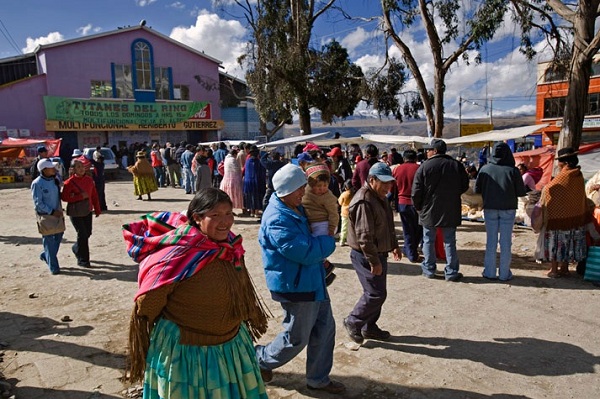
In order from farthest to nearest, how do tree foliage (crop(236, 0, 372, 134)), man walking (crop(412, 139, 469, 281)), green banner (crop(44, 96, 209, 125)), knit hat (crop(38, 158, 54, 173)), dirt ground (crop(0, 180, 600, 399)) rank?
green banner (crop(44, 96, 209, 125)) → tree foliage (crop(236, 0, 372, 134)) → knit hat (crop(38, 158, 54, 173)) → man walking (crop(412, 139, 469, 281)) → dirt ground (crop(0, 180, 600, 399))

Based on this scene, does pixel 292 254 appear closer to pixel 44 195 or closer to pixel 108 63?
pixel 44 195

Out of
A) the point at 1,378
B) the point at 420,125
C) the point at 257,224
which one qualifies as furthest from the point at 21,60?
the point at 420,125

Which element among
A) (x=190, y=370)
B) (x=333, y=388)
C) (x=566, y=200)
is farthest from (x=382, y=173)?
(x=566, y=200)

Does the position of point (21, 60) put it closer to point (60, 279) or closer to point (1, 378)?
point (60, 279)

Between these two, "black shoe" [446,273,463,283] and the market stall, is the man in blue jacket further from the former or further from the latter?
the market stall

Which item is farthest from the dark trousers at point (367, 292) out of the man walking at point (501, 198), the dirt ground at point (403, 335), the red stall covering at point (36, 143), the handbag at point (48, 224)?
the red stall covering at point (36, 143)

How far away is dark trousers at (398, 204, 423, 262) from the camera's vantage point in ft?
22.8

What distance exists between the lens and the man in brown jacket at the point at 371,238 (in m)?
3.86

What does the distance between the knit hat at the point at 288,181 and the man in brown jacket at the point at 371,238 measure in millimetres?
1064

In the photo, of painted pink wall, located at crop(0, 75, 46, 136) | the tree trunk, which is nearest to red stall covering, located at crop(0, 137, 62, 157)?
painted pink wall, located at crop(0, 75, 46, 136)

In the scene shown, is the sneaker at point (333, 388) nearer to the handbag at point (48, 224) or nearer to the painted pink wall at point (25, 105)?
the handbag at point (48, 224)

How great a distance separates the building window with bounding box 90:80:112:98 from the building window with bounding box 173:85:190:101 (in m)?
4.18

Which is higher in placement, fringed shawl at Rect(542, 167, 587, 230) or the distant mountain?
the distant mountain

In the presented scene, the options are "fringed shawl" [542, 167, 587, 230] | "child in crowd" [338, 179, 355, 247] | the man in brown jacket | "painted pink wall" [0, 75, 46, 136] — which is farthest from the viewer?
"painted pink wall" [0, 75, 46, 136]
